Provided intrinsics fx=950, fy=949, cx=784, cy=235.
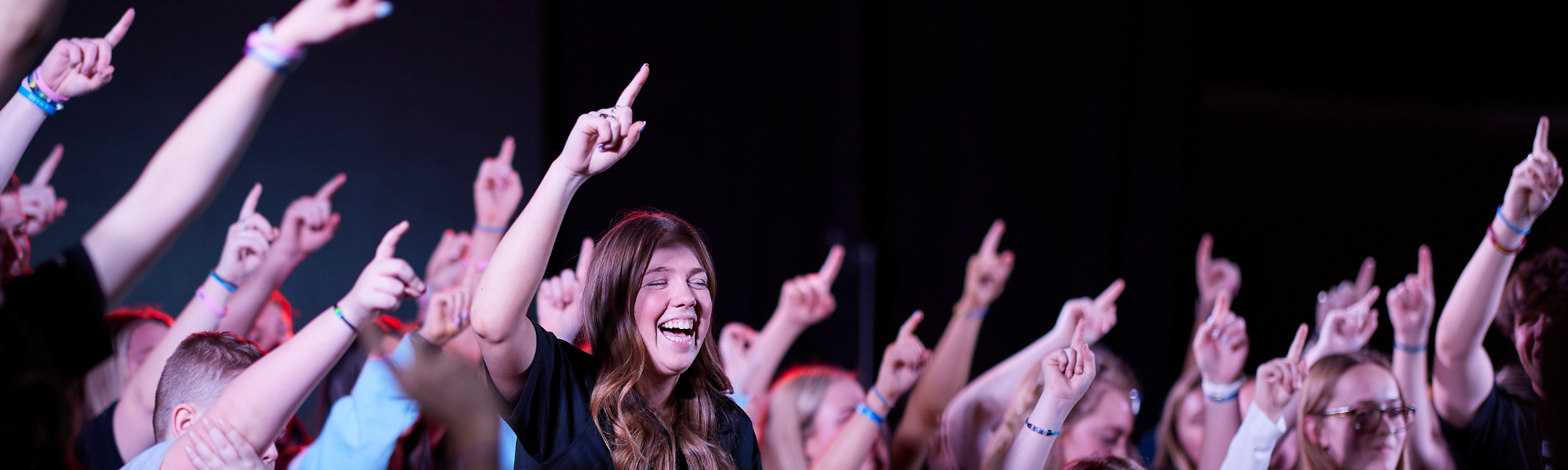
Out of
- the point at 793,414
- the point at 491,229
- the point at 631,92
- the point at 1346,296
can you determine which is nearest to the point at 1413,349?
the point at 1346,296

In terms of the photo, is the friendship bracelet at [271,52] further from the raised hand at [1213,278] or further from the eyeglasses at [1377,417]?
the raised hand at [1213,278]

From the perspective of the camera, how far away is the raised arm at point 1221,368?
2.12 meters

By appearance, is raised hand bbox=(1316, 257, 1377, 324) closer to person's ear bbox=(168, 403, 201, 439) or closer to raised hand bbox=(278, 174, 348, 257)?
raised hand bbox=(278, 174, 348, 257)

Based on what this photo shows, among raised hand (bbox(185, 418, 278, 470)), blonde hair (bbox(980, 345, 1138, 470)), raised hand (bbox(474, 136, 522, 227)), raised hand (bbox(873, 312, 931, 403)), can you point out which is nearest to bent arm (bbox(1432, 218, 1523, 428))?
blonde hair (bbox(980, 345, 1138, 470))

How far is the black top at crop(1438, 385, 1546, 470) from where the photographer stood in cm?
217

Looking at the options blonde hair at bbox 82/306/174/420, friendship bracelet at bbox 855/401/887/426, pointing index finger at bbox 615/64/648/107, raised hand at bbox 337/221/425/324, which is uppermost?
pointing index finger at bbox 615/64/648/107

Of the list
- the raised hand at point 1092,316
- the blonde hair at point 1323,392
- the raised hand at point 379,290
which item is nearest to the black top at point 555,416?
the raised hand at point 379,290

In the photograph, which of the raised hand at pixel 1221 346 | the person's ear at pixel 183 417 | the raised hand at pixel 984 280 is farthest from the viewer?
the raised hand at pixel 984 280

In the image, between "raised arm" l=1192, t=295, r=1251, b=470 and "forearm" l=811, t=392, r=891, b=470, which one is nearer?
"forearm" l=811, t=392, r=891, b=470

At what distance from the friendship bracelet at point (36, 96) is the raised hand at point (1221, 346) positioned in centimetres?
214

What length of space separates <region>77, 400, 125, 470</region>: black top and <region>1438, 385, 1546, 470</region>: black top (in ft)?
9.12

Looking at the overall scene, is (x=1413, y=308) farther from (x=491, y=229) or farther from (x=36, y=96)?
(x=36, y=96)

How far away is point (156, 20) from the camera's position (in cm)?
273

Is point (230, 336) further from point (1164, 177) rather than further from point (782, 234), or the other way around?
point (1164, 177)
